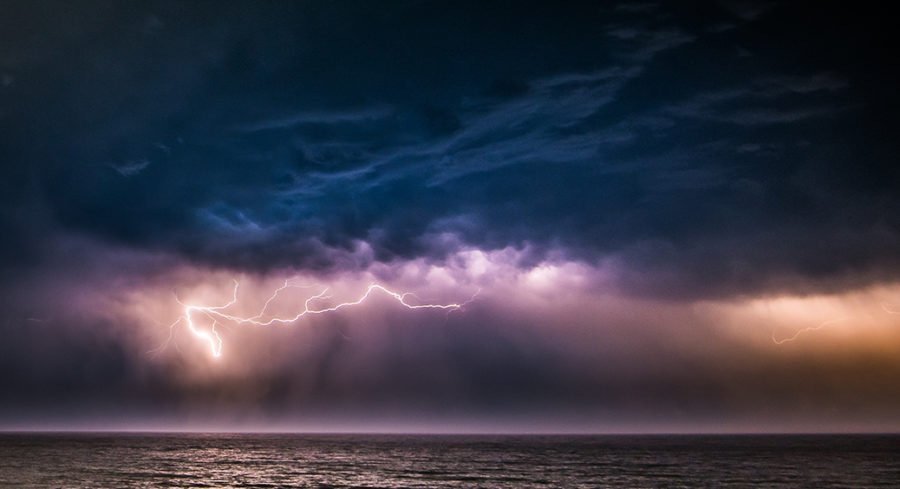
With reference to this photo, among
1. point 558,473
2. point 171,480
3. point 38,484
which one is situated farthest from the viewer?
point 558,473

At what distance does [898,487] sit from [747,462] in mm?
32246

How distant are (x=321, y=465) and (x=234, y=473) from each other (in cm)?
1400

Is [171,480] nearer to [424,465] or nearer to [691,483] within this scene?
[424,465]

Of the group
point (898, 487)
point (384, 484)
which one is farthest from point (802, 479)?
point (384, 484)

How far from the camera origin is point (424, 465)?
7438 centimetres

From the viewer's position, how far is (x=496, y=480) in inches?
2191

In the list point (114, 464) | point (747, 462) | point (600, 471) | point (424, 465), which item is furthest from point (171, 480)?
point (747, 462)

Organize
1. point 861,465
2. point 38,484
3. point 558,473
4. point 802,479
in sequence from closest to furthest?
point 38,484, point 802,479, point 558,473, point 861,465

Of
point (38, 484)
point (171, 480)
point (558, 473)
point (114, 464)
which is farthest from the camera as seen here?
point (114, 464)

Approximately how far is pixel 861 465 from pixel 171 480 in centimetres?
7661

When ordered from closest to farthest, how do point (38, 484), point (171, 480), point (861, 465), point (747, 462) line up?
point (38, 484) < point (171, 480) < point (861, 465) < point (747, 462)

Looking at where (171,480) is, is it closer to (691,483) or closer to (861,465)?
(691,483)

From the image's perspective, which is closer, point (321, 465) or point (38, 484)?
point (38, 484)

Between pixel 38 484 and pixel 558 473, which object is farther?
pixel 558 473
